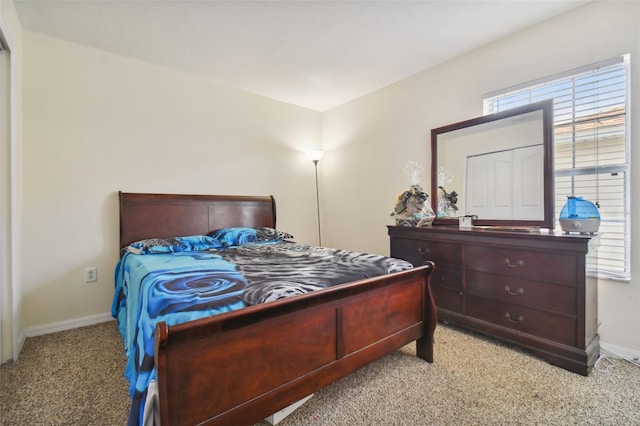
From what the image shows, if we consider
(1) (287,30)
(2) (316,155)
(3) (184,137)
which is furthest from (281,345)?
(2) (316,155)

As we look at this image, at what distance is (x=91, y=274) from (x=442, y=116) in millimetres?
3590

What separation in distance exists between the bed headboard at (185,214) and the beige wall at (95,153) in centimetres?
11

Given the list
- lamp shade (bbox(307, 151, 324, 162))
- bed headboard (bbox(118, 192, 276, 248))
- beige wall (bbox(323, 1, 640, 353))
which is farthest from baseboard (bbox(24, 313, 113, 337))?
lamp shade (bbox(307, 151, 324, 162))

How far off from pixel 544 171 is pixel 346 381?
6.92 feet

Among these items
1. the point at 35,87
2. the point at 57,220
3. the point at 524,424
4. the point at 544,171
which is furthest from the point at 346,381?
the point at 35,87

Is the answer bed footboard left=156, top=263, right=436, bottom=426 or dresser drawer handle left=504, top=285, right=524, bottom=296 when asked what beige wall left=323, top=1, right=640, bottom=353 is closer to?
dresser drawer handle left=504, top=285, right=524, bottom=296

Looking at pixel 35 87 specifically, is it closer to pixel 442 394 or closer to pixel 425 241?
pixel 425 241

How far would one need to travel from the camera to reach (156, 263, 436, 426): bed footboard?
40.4 inches

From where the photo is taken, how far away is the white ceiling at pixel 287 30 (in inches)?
83.7

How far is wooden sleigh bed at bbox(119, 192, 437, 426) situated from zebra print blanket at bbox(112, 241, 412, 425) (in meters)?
0.08

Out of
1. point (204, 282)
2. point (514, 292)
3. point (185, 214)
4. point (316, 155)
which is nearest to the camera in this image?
point (204, 282)

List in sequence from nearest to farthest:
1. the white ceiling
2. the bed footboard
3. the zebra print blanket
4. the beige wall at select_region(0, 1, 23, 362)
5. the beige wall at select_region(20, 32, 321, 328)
Result: the bed footboard → the zebra print blanket → the beige wall at select_region(0, 1, 23, 362) → the white ceiling → the beige wall at select_region(20, 32, 321, 328)

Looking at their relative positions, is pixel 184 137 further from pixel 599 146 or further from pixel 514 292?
pixel 599 146

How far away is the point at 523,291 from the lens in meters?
2.00
